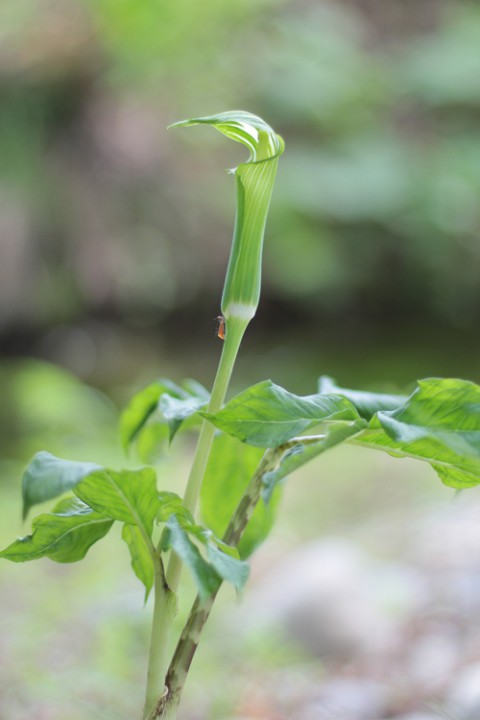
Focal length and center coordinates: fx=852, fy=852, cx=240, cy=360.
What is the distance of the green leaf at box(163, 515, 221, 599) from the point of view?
1.34 feet

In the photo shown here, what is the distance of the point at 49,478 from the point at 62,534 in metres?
0.11

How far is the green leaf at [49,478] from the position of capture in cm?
39

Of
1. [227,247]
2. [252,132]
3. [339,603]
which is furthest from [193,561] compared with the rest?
[227,247]

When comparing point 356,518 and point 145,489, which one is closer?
point 145,489

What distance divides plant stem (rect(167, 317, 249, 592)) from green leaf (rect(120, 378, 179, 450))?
85 millimetres

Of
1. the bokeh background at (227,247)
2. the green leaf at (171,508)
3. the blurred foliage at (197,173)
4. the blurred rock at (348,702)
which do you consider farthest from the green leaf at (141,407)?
the blurred foliage at (197,173)

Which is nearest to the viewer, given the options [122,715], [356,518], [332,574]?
[122,715]

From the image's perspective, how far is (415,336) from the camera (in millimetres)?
3797

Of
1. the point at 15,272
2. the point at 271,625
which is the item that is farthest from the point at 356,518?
the point at 15,272

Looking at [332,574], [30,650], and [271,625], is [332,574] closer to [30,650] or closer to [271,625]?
[271,625]

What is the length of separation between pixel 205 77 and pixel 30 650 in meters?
3.42

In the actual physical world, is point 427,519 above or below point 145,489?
below

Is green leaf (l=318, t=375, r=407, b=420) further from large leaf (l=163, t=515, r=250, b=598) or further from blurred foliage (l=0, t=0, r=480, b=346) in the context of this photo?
blurred foliage (l=0, t=0, r=480, b=346)

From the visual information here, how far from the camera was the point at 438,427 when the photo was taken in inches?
17.5
